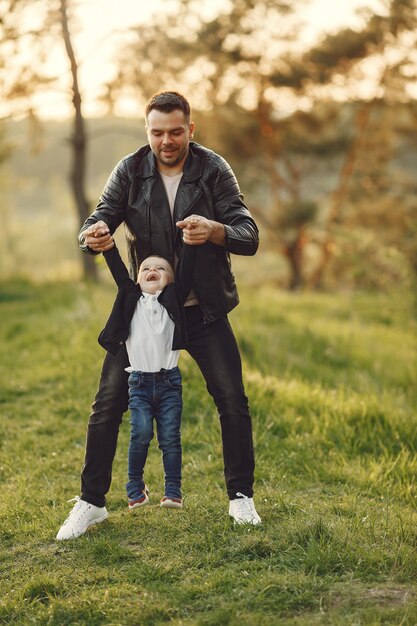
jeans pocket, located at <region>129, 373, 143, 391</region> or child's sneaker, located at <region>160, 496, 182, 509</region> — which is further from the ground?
jeans pocket, located at <region>129, 373, 143, 391</region>

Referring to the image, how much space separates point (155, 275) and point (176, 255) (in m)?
0.18

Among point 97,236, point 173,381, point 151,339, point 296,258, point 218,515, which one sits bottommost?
point 296,258

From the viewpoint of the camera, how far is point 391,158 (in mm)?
31922

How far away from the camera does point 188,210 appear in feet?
14.5

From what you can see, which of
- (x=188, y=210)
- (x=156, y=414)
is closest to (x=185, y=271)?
(x=188, y=210)

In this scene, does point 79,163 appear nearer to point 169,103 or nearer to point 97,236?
point 169,103

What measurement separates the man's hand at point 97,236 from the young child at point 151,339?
134mm

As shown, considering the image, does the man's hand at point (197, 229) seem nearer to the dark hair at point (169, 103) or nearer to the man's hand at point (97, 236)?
the man's hand at point (97, 236)

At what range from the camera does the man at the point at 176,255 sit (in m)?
4.40

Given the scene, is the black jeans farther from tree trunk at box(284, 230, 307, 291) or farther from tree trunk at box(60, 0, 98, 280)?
tree trunk at box(284, 230, 307, 291)

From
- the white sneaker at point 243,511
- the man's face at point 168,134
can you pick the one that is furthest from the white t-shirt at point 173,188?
the white sneaker at point 243,511

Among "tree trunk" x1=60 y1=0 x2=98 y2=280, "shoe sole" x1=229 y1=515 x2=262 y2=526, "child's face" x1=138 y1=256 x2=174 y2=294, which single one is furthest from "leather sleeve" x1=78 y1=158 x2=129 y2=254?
"tree trunk" x1=60 y1=0 x2=98 y2=280

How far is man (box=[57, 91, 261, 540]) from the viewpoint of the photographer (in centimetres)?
440

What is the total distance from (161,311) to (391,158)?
29.1 m
